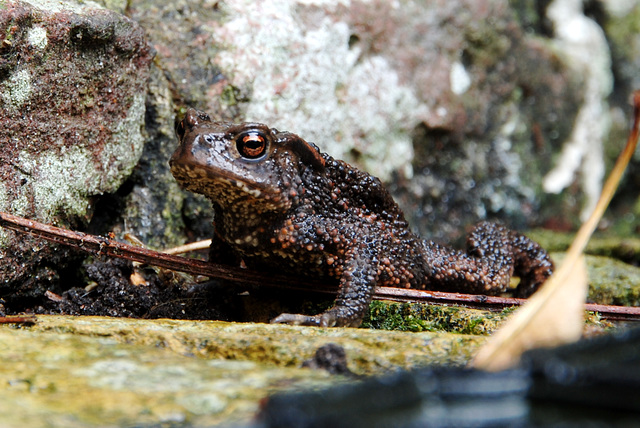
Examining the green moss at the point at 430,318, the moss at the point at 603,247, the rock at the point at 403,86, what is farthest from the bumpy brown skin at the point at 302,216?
the moss at the point at 603,247

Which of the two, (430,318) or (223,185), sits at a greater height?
(223,185)

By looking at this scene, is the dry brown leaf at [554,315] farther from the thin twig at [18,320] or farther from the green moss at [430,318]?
the thin twig at [18,320]

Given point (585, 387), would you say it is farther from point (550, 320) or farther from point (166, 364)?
point (166, 364)

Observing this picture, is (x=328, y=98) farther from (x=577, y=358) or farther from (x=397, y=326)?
(x=577, y=358)

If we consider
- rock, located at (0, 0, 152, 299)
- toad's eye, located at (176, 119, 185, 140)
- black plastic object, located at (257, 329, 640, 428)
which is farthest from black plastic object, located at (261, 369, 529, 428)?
rock, located at (0, 0, 152, 299)

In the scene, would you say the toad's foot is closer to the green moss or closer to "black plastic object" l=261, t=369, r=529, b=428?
the green moss

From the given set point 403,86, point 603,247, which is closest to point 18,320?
point 403,86
